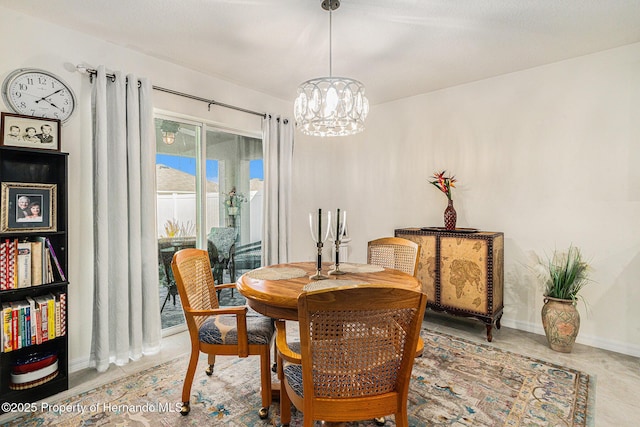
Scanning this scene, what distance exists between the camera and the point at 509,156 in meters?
3.30

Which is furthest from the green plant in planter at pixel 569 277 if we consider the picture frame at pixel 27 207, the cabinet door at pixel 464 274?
the picture frame at pixel 27 207

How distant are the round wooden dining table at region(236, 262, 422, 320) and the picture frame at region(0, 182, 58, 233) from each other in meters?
1.37

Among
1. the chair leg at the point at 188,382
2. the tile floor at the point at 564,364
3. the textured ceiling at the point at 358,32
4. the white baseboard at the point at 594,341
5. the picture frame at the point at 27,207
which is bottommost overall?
the tile floor at the point at 564,364

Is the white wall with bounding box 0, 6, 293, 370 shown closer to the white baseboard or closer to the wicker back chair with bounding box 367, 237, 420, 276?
the wicker back chair with bounding box 367, 237, 420, 276

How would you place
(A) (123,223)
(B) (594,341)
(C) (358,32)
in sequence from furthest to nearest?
(B) (594,341) → (A) (123,223) → (C) (358,32)

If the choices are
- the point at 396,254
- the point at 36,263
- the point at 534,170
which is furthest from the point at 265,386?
the point at 534,170

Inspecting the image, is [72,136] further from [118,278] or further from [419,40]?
[419,40]

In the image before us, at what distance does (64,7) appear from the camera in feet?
7.09

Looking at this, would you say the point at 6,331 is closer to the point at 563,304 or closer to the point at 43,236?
the point at 43,236

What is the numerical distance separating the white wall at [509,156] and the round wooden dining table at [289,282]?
4.90ft

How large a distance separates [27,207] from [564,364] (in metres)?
4.00

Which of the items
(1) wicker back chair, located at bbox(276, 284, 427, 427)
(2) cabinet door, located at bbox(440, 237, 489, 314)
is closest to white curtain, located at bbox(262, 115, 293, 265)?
(2) cabinet door, located at bbox(440, 237, 489, 314)

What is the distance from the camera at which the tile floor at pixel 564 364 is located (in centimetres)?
198

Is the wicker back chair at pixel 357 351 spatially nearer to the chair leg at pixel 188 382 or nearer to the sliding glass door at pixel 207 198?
the chair leg at pixel 188 382
